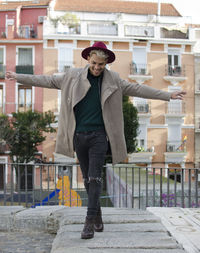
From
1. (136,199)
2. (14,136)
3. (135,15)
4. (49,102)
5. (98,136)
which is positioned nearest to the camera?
(98,136)

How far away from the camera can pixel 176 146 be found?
26.8 meters

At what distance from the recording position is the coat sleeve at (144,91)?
Answer: 326 centimetres

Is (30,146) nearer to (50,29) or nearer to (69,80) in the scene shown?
(50,29)

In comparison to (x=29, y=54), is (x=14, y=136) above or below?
below

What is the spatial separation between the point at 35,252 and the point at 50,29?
962 inches

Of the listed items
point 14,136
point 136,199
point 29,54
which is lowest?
point 136,199

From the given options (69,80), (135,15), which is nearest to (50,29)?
(135,15)

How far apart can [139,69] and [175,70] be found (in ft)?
9.30

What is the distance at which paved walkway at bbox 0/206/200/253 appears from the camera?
282 centimetres

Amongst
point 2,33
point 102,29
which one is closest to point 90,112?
point 102,29

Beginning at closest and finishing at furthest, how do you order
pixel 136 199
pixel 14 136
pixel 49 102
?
1. pixel 136 199
2. pixel 14 136
3. pixel 49 102

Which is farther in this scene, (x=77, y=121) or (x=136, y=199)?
(x=136, y=199)

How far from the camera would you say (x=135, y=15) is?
29.5m

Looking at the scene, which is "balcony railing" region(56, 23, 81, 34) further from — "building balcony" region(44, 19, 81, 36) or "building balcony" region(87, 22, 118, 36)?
"building balcony" region(87, 22, 118, 36)
